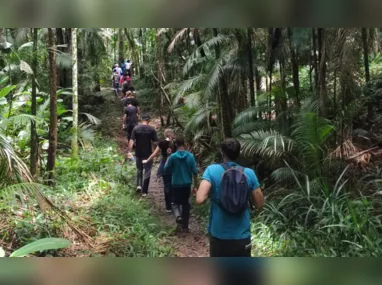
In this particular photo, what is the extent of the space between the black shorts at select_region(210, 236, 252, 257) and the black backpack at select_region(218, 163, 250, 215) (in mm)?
210

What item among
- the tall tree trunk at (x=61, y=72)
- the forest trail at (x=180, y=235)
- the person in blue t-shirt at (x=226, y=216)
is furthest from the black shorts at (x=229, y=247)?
the tall tree trunk at (x=61, y=72)

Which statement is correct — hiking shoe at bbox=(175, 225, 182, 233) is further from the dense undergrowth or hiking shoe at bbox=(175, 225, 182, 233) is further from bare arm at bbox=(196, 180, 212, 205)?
bare arm at bbox=(196, 180, 212, 205)

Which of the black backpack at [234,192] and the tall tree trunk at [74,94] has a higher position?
the tall tree trunk at [74,94]

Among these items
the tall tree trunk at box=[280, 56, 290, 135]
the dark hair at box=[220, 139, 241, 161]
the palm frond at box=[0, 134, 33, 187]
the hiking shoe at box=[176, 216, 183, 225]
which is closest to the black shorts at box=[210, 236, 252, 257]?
the dark hair at box=[220, 139, 241, 161]

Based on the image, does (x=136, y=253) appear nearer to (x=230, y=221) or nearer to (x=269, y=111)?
(x=230, y=221)

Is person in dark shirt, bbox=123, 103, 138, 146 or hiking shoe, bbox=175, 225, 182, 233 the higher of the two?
person in dark shirt, bbox=123, 103, 138, 146

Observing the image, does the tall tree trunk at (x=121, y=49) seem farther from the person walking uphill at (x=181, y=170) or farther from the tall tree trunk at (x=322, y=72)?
the person walking uphill at (x=181, y=170)

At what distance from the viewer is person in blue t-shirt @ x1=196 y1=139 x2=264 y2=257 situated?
2383 mm

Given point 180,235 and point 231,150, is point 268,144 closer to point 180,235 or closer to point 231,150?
point 180,235

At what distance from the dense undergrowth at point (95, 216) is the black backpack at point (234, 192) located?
5.74ft

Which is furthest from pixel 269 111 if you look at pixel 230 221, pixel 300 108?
pixel 230 221

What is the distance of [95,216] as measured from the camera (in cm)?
493

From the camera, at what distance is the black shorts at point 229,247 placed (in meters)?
2.44
